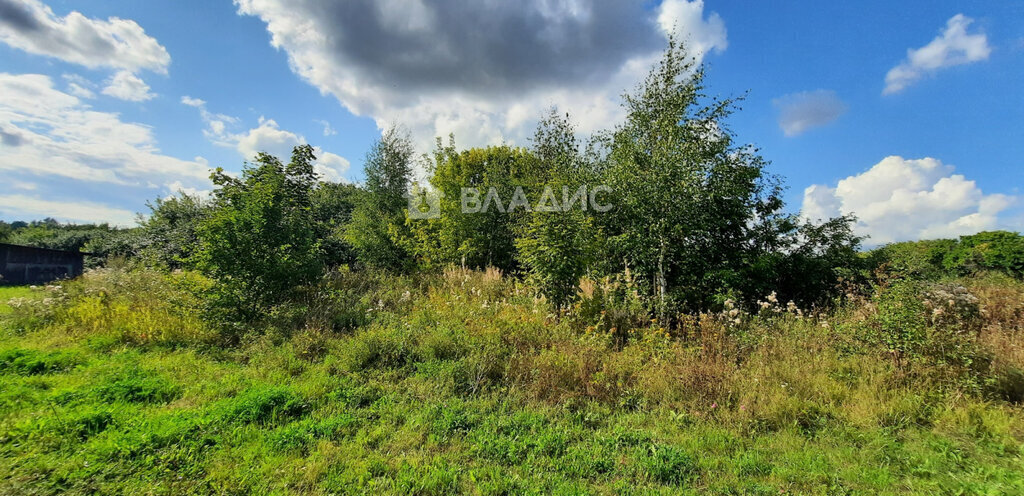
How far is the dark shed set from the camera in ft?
42.4

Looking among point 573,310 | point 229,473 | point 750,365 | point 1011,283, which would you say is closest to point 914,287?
point 750,365

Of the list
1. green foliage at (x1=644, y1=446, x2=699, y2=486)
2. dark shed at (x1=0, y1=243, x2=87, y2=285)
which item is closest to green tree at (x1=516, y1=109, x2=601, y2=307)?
green foliage at (x1=644, y1=446, x2=699, y2=486)

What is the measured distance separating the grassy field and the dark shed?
11.3 meters

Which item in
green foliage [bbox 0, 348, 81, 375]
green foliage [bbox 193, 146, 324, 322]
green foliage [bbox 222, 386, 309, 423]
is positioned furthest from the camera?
green foliage [bbox 193, 146, 324, 322]

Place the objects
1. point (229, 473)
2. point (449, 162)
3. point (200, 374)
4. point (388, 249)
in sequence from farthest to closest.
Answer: point (449, 162), point (388, 249), point (200, 374), point (229, 473)

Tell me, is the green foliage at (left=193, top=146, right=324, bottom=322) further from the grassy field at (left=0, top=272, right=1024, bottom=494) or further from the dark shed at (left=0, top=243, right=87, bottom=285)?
the dark shed at (left=0, top=243, right=87, bottom=285)

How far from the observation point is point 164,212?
1102 centimetres

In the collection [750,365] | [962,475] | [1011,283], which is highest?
[1011,283]

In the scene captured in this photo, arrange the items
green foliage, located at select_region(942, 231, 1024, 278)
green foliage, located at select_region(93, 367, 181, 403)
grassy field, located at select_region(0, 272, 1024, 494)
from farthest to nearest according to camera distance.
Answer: green foliage, located at select_region(942, 231, 1024, 278) < green foliage, located at select_region(93, 367, 181, 403) < grassy field, located at select_region(0, 272, 1024, 494)

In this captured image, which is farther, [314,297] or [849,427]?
[314,297]

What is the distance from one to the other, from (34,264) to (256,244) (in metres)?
14.8

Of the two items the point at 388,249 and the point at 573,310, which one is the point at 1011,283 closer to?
the point at 573,310

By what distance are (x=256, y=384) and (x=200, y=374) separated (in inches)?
37.5

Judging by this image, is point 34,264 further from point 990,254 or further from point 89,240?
point 990,254
